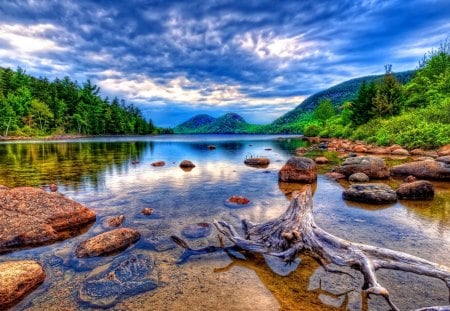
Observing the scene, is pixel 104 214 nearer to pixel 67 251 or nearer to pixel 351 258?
pixel 67 251

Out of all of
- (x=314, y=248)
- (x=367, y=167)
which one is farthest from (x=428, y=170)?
(x=314, y=248)

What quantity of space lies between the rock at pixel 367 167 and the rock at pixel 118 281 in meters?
15.3

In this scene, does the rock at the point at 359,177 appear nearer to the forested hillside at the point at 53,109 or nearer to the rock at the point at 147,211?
the rock at the point at 147,211

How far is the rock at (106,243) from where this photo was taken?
6.79 m

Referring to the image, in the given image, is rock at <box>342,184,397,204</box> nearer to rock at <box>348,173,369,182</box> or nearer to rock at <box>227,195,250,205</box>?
rock at <box>348,173,369,182</box>

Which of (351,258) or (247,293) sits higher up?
(351,258)

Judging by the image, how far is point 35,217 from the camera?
8227 mm

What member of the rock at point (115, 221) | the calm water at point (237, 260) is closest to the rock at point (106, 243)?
the calm water at point (237, 260)

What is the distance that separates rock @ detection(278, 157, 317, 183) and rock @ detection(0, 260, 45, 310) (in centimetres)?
1383

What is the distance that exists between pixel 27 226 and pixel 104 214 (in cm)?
276

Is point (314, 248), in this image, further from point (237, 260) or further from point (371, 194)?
point (371, 194)

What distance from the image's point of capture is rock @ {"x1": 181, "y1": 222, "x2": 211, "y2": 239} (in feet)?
26.7

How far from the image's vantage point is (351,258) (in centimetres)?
496

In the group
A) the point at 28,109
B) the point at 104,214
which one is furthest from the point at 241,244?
the point at 28,109
